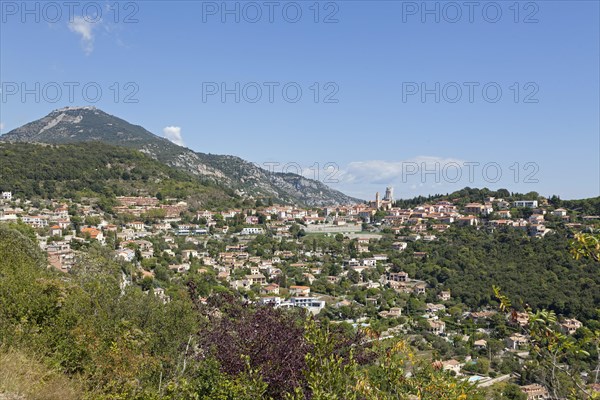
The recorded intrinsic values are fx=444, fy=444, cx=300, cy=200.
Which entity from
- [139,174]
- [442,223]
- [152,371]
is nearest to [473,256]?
[442,223]

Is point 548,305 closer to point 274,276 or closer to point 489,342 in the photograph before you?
point 489,342

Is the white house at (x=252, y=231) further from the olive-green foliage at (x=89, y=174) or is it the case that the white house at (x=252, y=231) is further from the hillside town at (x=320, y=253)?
the olive-green foliage at (x=89, y=174)

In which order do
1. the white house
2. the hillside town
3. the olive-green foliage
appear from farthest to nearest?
1. the white house
2. the olive-green foliage
3. the hillside town

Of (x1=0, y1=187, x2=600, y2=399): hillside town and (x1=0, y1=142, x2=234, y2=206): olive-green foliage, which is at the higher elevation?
(x1=0, y1=142, x2=234, y2=206): olive-green foliage

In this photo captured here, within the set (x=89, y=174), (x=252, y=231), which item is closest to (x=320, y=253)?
(x=252, y=231)

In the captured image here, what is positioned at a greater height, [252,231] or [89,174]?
[89,174]


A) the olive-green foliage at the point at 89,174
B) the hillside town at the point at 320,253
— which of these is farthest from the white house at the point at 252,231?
the olive-green foliage at the point at 89,174

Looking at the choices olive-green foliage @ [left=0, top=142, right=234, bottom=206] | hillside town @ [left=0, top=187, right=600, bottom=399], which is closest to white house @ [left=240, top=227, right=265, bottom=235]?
hillside town @ [left=0, top=187, right=600, bottom=399]

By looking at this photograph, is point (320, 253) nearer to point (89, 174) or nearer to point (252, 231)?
point (252, 231)

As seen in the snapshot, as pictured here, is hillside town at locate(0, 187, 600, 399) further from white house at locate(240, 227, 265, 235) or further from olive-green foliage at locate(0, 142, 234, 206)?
olive-green foliage at locate(0, 142, 234, 206)
